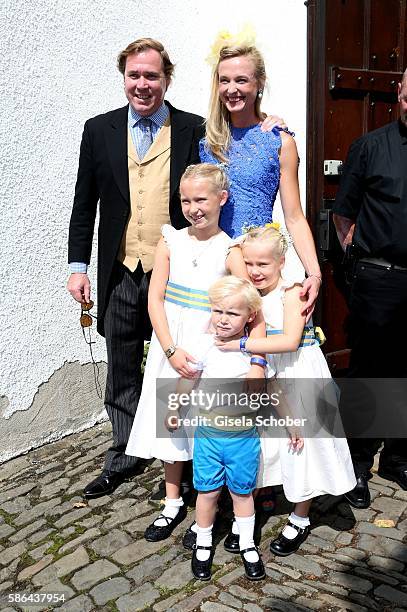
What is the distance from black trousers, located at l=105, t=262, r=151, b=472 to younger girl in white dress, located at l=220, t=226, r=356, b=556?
2.40ft

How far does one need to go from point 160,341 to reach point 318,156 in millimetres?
1823

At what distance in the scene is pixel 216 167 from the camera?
2441 mm

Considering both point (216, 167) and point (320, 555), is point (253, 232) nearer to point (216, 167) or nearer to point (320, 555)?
point (216, 167)

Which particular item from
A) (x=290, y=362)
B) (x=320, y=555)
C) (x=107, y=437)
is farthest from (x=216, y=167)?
(x=107, y=437)

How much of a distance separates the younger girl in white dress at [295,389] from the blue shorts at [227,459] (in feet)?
0.52

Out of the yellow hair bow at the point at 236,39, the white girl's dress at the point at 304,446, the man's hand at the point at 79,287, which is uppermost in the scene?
the yellow hair bow at the point at 236,39

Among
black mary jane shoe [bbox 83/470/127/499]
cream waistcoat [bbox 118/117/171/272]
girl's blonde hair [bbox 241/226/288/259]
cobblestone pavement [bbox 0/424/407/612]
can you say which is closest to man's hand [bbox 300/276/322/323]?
girl's blonde hair [bbox 241/226/288/259]

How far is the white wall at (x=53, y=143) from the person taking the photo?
3.40m

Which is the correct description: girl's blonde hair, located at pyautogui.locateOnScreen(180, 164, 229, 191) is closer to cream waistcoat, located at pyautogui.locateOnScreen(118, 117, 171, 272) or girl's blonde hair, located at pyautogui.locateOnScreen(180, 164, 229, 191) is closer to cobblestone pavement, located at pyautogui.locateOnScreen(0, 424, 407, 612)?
cream waistcoat, located at pyautogui.locateOnScreen(118, 117, 171, 272)

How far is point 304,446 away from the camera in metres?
2.49

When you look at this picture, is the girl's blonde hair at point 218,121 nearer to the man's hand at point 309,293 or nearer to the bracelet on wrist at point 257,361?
the man's hand at point 309,293

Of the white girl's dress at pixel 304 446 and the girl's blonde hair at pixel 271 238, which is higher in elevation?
the girl's blonde hair at pixel 271 238

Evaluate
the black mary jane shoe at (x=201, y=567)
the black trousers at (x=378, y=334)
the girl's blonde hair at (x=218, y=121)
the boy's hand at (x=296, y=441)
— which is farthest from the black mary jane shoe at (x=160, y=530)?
the girl's blonde hair at (x=218, y=121)

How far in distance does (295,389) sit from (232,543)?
2.32 ft
